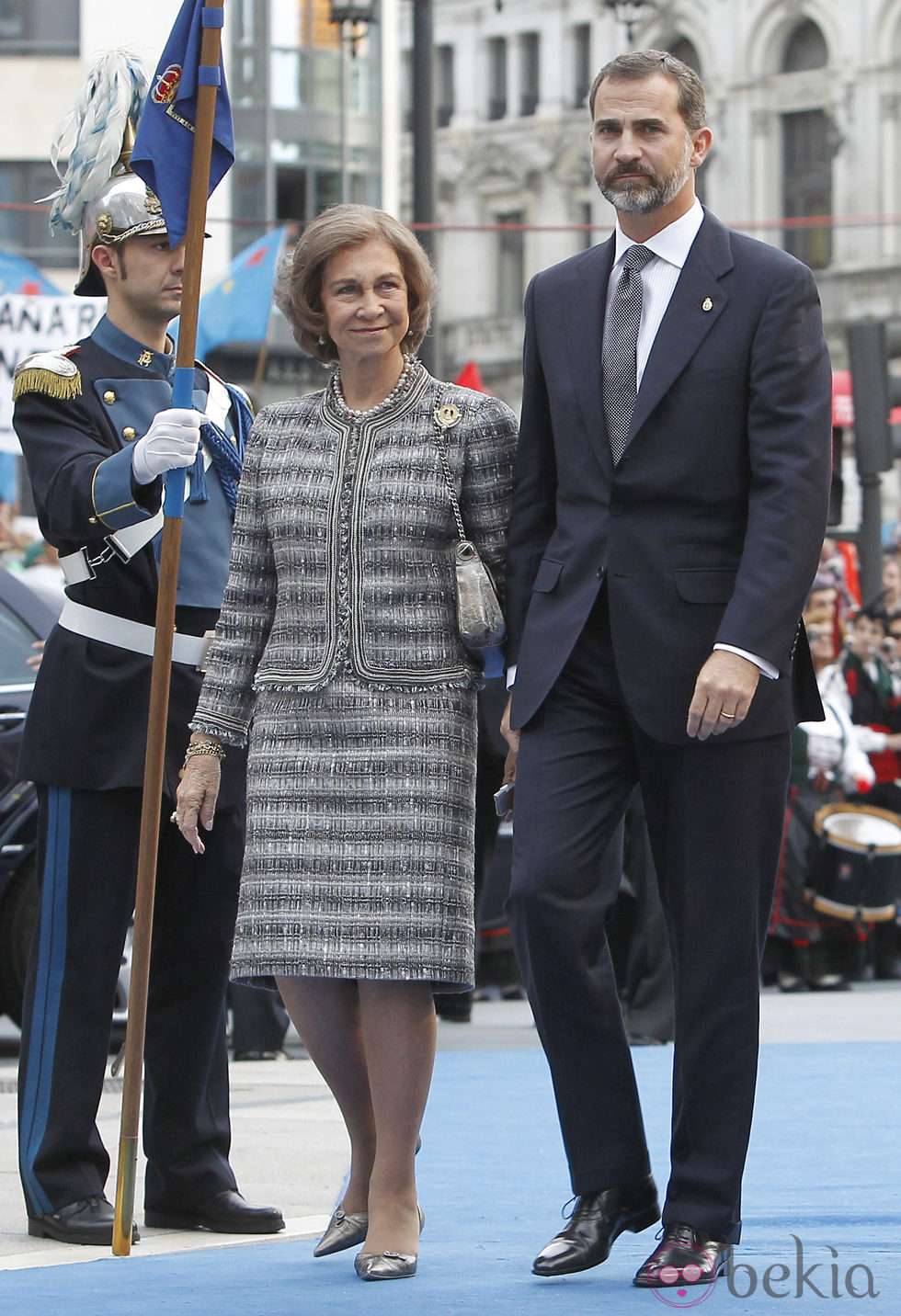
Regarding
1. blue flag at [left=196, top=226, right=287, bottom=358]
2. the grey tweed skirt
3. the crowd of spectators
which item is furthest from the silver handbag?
blue flag at [left=196, top=226, right=287, bottom=358]

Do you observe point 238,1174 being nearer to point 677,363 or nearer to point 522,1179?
point 522,1179

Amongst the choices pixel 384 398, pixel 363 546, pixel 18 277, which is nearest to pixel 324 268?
pixel 384 398

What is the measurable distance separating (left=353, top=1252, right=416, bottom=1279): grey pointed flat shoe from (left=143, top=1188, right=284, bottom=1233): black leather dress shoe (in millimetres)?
612

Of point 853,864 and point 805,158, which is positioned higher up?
point 805,158

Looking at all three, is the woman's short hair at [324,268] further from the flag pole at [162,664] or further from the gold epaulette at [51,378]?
the gold epaulette at [51,378]

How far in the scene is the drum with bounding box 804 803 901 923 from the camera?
12258mm

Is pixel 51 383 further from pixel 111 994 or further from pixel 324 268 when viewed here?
pixel 111 994

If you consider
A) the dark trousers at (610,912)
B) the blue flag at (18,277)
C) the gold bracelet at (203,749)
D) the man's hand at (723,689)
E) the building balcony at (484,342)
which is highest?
the building balcony at (484,342)

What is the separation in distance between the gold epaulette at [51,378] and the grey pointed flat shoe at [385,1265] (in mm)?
1776

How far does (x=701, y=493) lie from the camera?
14.9 feet

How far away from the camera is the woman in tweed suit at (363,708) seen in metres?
4.75

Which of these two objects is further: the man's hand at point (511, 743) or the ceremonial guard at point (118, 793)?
the ceremonial guard at point (118, 793)

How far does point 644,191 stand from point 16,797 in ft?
15.4

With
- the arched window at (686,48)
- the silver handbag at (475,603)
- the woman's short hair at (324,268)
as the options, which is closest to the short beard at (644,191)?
the woman's short hair at (324,268)
